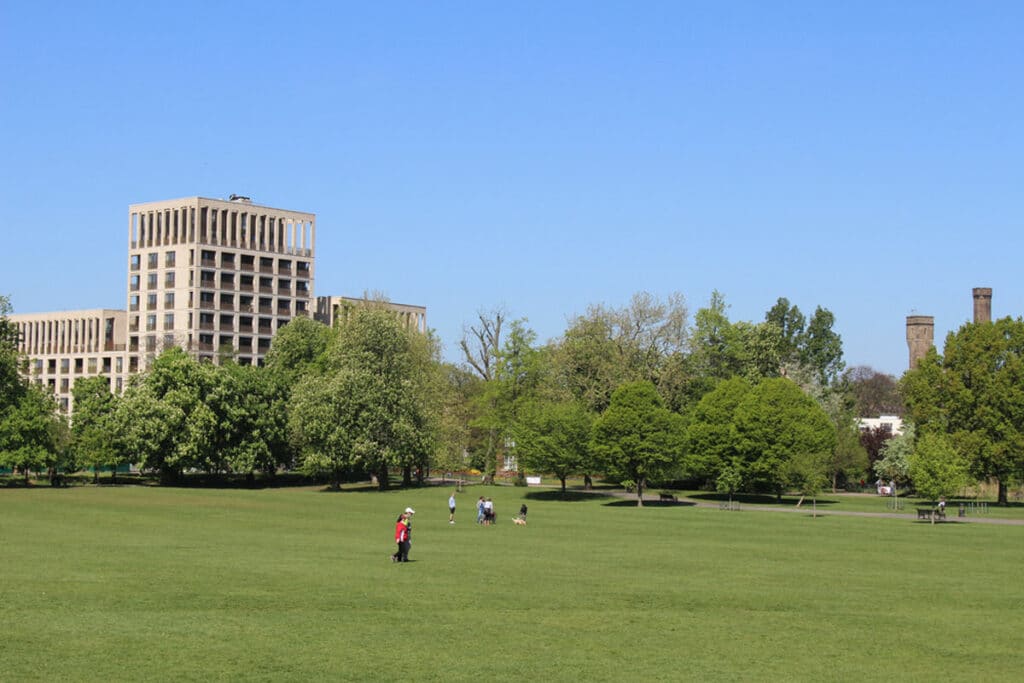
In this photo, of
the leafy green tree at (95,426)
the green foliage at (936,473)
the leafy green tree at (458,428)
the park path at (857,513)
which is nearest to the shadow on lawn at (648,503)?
the park path at (857,513)

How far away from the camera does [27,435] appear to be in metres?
117

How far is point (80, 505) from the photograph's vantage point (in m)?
85.9

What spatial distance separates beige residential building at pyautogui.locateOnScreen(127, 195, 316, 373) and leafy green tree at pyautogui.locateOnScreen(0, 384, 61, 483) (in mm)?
59515

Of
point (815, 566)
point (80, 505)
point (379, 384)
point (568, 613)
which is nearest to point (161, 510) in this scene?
point (80, 505)

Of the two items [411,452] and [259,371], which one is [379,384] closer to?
[411,452]

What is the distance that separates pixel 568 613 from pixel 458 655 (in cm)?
724

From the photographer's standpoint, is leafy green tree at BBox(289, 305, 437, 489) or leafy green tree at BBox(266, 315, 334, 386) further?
leafy green tree at BBox(266, 315, 334, 386)

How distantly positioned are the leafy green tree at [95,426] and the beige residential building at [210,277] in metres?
51.5

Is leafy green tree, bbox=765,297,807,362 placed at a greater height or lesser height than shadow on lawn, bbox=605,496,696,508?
greater

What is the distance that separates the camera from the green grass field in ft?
88.6

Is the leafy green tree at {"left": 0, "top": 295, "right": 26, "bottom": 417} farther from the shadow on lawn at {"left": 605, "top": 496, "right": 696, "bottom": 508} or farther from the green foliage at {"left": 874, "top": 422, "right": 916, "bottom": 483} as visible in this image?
the green foliage at {"left": 874, "top": 422, "right": 916, "bottom": 483}

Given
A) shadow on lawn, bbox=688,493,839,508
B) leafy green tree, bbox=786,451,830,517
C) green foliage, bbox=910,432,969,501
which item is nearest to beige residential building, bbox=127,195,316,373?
shadow on lawn, bbox=688,493,839,508

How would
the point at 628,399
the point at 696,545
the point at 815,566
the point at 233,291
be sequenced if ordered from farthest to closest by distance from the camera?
the point at 233,291, the point at 628,399, the point at 696,545, the point at 815,566

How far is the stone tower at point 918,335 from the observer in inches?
6599
